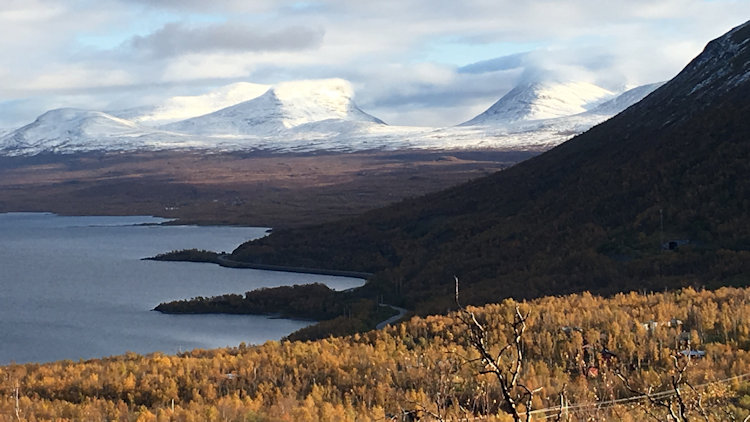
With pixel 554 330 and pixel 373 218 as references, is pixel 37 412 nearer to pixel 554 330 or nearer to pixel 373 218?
pixel 554 330

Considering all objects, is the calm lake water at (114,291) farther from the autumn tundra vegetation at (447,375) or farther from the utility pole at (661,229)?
the utility pole at (661,229)

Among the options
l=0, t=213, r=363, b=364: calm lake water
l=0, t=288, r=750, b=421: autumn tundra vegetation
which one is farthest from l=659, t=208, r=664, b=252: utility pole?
l=0, t=288, r=750, b=421: autumn tundra vegetation

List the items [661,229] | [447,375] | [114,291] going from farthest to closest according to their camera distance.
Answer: [114,291] → [661,229] → [447,375]

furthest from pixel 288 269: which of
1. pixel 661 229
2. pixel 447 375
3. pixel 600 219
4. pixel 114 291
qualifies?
pixel 447 375

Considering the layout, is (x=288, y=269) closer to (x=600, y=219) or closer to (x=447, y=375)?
(x=600, y=219)

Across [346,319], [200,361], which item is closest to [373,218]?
[346,319]
